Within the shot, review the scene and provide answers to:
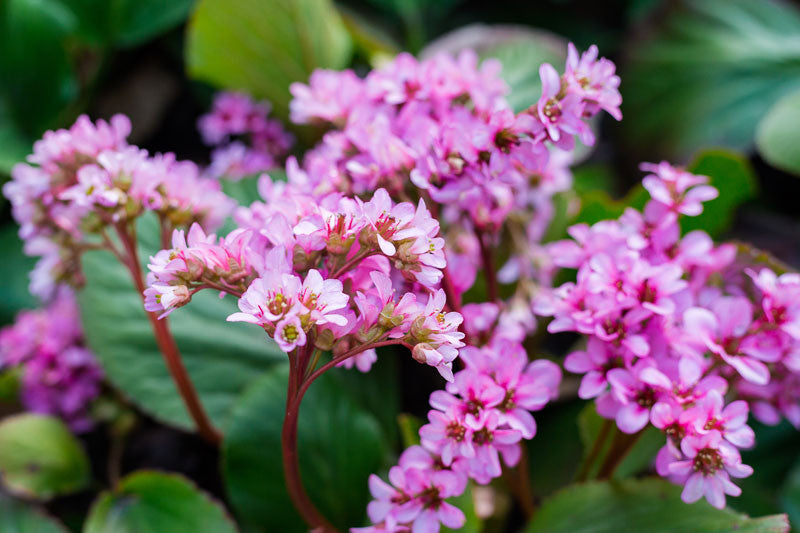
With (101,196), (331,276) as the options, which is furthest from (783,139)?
(101,196)

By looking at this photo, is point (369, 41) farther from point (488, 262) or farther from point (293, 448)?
point (293, 448)

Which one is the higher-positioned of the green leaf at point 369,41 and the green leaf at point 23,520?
the green leaf at point 369,41

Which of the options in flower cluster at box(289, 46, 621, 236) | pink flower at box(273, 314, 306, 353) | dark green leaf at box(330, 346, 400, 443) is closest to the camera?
pink flower at box(273, 314, 306, 353)

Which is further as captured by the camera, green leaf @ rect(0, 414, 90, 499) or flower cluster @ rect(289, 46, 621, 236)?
green leaf @ rect(0, 414, 90, 499)

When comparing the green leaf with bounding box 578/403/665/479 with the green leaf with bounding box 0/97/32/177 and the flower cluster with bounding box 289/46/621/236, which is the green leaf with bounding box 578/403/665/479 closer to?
the flower cluster with bounding box 289/46/621/236

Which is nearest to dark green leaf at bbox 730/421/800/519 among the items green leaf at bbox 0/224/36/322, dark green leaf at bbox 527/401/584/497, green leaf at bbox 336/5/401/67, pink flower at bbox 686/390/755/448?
dark green leaf at bbox 527/401/584/497

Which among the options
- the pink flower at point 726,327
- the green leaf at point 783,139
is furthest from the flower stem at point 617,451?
the green leaf at point 783,139

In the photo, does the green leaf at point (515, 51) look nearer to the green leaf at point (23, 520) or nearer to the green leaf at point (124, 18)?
the green leaf at point (124, 18)
